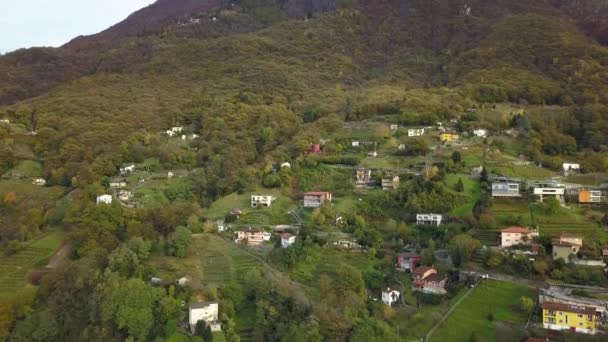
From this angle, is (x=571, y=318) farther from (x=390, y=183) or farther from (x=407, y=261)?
(x=390, y=183)

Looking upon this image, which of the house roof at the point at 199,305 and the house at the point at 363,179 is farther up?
the house at the point at 363,179

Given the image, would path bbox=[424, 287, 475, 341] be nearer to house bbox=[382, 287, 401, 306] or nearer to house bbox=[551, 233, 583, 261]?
house bbox=[382, 287, 401, 306]

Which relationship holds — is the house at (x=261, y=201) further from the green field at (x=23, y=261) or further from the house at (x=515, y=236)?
the house at (x=515, y=236)

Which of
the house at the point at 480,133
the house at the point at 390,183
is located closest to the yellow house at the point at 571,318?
the house at the point at 390,183

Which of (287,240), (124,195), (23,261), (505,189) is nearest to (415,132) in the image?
(505,189)

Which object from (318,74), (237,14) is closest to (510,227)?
(318,74)
